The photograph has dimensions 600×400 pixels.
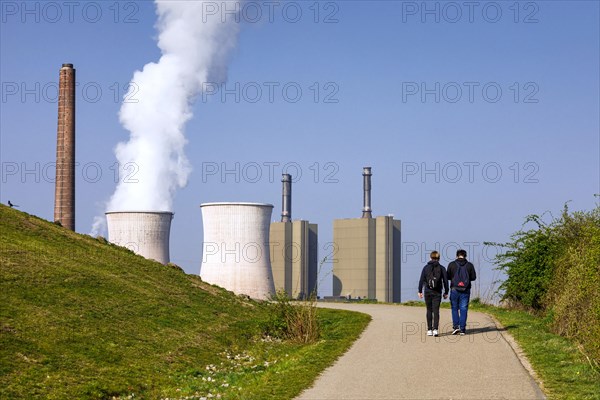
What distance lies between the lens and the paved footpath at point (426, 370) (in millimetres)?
12680

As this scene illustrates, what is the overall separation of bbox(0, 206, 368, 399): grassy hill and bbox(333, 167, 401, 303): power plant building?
222 feet

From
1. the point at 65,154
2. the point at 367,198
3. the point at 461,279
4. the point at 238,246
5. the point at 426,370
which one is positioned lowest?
the point at 426,370

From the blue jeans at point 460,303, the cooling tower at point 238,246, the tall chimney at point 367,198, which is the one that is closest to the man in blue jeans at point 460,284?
the blue jeans at point 460,303

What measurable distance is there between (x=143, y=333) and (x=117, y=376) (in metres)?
4.84

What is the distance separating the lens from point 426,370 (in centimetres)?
1473

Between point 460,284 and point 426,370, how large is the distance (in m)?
5.60

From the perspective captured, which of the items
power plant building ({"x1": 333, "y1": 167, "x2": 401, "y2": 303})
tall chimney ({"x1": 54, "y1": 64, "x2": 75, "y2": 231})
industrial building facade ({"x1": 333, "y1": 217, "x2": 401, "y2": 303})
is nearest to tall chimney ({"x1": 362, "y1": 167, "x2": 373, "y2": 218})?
power plant building ({"x1": 333, "y1": 167, "x2": 401, "y2": 303})

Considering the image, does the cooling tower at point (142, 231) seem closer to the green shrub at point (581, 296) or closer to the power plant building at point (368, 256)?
the green shrub at point (581, 296)

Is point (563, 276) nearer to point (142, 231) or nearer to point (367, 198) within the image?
point (142, 231)

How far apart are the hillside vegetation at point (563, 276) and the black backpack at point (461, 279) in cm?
222

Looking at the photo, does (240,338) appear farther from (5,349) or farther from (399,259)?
(399,259)

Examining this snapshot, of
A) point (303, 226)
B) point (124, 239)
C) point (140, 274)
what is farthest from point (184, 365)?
point (303, 226)

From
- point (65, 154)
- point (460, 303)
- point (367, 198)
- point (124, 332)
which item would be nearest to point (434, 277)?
point (460, 303)

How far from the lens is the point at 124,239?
1831 inches
